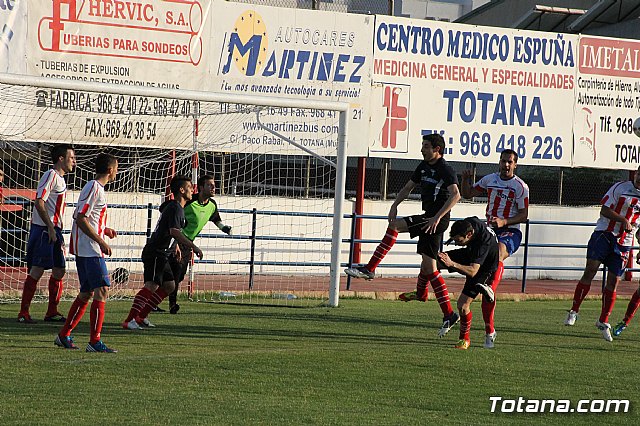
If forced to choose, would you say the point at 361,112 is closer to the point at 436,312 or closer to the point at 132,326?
the point at 436,312

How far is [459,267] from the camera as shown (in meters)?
10.2

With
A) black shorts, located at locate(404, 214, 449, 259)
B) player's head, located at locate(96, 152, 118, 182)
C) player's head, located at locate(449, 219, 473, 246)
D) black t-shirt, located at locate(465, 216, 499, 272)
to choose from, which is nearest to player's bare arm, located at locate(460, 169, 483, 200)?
black shorts, located at locate(404, 214, 449, 259)

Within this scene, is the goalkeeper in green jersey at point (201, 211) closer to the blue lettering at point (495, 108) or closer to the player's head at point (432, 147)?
the player's head at point (432, 147)

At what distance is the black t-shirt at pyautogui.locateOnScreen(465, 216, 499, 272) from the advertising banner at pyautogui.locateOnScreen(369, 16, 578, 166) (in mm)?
9171

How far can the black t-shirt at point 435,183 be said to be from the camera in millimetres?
11594

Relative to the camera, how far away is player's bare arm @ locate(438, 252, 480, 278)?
10.0m

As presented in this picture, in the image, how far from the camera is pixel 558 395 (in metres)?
8.45

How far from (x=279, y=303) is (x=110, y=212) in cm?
376

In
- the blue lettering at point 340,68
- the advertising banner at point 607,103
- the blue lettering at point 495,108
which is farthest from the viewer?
the advertising banner at point 607,103

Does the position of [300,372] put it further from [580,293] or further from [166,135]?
[166,135]

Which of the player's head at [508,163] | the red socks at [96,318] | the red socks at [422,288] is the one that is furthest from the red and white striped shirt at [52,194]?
the player's head at [508,163]

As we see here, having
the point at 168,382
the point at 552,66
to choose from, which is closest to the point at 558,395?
the point at 168,382

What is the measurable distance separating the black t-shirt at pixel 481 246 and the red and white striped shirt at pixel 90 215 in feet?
11.9

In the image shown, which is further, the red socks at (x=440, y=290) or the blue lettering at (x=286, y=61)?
the blue lettering at (x=286, y=61)
